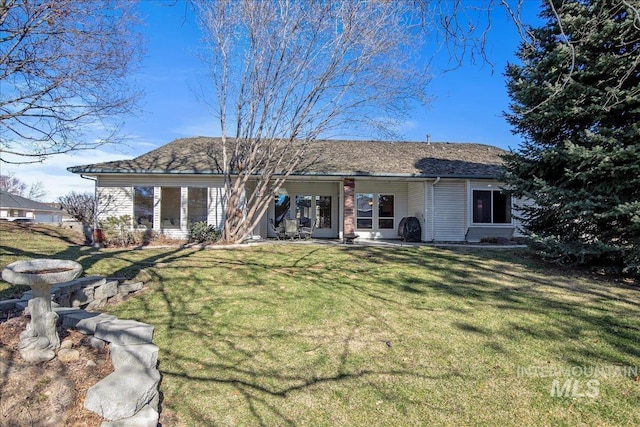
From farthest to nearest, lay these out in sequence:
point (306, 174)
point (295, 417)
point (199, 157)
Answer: point (199, 157) < point (306, 174) < point (295, 417)

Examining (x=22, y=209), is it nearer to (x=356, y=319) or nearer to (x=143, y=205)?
(x=143, y=205)

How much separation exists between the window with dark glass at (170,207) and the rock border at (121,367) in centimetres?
839

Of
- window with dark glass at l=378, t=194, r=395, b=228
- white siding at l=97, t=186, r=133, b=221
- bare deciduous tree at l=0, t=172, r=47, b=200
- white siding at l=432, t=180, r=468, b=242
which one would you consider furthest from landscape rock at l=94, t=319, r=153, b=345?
bare deciduous tree at l=0, t=172, r=47, b=200

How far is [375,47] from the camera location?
1095 cm

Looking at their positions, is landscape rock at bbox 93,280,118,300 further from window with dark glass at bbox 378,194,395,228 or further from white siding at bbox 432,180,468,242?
window with dark glass at bbox 378,194,395,228

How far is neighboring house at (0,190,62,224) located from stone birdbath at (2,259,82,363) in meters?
29.4

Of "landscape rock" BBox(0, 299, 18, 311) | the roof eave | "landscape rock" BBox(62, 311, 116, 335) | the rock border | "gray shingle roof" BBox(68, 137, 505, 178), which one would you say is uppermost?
"gray shingle roof" BBox(68, 137, 505, 178)

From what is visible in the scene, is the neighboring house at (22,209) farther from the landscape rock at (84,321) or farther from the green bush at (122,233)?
the landscape rock at (84,321)

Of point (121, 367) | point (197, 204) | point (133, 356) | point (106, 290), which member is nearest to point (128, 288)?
point (106, 290)

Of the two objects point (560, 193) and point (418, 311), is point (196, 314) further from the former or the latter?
point (560, 193)

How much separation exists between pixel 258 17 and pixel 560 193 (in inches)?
370

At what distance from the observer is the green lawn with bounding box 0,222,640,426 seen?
3.08m

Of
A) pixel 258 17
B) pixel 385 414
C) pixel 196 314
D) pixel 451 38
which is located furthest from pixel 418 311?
pixel 258 17

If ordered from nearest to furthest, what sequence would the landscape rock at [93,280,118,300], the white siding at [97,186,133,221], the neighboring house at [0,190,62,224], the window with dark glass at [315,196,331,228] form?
1. the landscape rock at [93,280,118,300]
2. the white siding at [97,186,133,221]
3. the window with dark glass at [315,196,331,228]
4. the neighboring house at [0,190,62,224]
